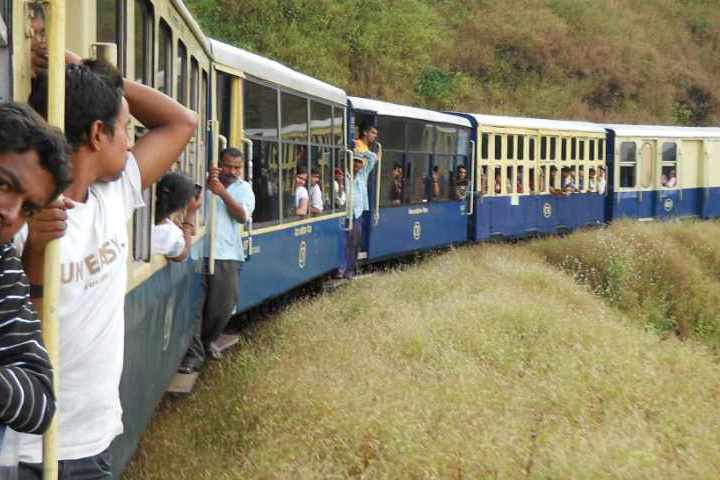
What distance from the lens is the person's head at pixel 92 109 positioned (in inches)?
110

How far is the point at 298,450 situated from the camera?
634 centimetres

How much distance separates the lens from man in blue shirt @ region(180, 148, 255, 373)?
8.01 m

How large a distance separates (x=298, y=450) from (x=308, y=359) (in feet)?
7.70

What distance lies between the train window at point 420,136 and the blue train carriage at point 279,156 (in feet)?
12.2

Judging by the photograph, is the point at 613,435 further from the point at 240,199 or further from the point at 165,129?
the point at 165,129

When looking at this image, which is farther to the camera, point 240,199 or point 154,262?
point 240,199

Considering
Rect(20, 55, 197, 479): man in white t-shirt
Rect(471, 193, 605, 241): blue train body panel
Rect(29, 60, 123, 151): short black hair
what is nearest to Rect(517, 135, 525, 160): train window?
Rect(471, 193, 605, 241): blue train body panel

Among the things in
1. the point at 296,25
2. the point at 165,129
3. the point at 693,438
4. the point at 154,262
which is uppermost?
the point at 296,25

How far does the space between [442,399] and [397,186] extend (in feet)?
29.8

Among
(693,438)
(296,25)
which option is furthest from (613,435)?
(296,25)

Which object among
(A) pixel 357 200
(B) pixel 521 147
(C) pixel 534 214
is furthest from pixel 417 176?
(C) pixel 534 214

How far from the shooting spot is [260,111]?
9430 millimetres

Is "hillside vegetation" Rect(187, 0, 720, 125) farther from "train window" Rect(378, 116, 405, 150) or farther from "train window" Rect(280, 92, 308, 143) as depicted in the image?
"train window" Rect(280, 92, 308, 143)

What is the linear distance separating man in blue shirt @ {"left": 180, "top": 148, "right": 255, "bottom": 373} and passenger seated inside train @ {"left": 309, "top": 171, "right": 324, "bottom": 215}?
341 cm
